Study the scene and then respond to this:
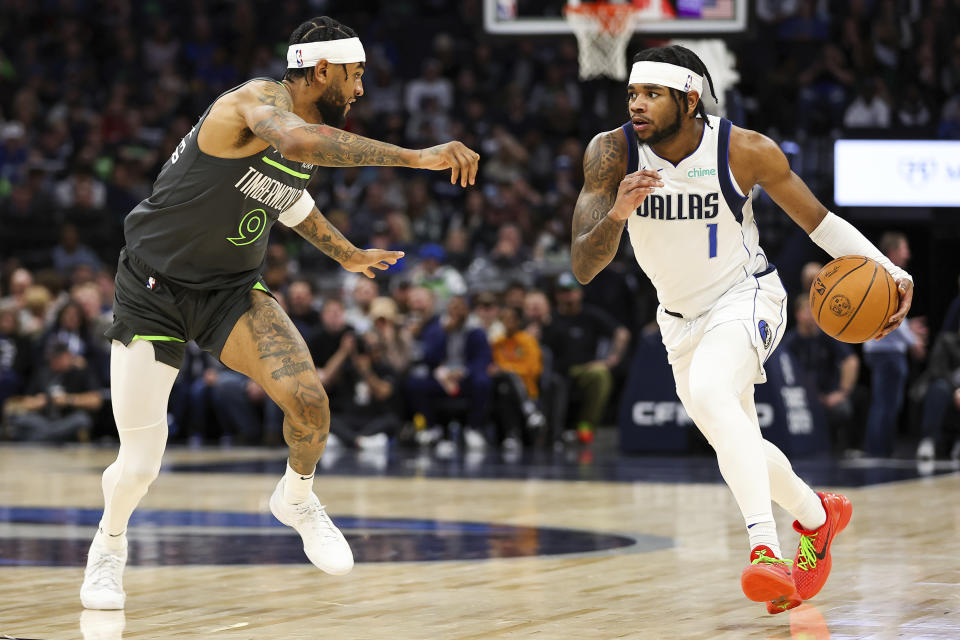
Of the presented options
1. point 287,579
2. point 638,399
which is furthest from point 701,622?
point 638,399

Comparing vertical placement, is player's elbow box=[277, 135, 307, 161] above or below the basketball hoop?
below

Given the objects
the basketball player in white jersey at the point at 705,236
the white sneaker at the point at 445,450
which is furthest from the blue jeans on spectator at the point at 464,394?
the basketball player in white jersey at the point at 705,236

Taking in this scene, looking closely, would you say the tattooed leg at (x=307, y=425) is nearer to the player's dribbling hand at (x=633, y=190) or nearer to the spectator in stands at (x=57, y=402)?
the player's dribbling hand at (x=633, y=190)

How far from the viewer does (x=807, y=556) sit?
5.43m

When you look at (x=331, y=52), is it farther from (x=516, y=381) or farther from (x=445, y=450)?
(x=516, y=381)

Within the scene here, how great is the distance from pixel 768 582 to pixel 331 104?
2.31 meters

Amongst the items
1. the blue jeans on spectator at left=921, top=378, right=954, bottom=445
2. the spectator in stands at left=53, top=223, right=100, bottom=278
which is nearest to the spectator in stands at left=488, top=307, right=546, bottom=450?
the blue jeans on spectator at left=921, top=378, right=954, bottom=445

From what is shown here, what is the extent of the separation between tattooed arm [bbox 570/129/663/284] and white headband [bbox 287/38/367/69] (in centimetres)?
96

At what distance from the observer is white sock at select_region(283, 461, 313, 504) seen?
5.59 m

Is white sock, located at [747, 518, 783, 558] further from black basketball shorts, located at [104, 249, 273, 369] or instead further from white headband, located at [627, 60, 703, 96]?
black basketball shorts, located at [104, 249, 273, 369]

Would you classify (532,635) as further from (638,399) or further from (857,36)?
(857,36)

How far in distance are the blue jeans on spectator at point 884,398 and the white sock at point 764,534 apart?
336 inches

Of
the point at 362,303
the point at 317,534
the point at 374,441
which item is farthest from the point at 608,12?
the point at 317,534

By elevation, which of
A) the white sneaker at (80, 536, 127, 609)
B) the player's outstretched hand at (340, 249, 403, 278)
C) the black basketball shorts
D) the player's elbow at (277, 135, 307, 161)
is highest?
the player's elbow at (277, 135, 307, 161)
